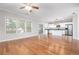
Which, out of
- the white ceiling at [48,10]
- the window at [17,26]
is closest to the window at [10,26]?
the window at [17,26]

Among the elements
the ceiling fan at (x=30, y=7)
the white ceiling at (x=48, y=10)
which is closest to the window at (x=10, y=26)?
the white ceiling at (x=48, y=10)

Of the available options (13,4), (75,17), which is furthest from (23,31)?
(75,17)

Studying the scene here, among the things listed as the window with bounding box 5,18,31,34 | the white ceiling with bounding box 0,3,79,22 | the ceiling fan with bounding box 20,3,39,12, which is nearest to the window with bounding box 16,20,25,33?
the window with bounding box 5,18,31,34

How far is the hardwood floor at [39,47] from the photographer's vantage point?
2338mm

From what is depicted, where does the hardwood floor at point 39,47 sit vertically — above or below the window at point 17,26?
below

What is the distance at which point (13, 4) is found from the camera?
2.33 meters

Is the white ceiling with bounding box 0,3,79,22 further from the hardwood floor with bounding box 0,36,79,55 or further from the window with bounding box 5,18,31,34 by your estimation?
the hardwood floor with bounding box 0,36,79,55

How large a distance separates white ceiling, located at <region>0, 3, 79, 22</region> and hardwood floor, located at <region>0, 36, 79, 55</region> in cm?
55

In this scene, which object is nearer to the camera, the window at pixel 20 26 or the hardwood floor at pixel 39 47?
the hardwood floor at pixel 39 47

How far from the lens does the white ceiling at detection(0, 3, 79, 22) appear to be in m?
2.33

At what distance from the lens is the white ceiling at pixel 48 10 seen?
91.5 inches

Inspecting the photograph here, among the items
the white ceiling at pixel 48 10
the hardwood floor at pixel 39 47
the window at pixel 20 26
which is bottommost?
the hardwood floor at pixel 39 47

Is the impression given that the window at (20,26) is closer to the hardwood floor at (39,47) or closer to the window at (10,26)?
the window at (10,26)

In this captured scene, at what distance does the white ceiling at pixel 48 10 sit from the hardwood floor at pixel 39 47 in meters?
0.55
